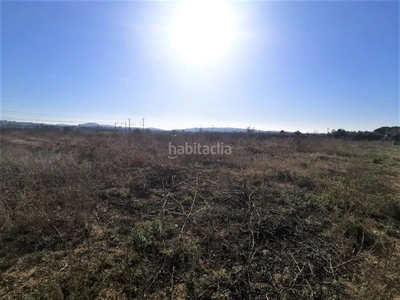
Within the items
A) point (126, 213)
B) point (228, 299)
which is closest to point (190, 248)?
point (228, 299)

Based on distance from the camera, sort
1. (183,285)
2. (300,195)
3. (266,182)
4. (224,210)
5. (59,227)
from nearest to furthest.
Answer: (183,285), (59,227), (224,210), (300,195), (266,182)

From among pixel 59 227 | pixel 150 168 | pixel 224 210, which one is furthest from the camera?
pixel 150 168

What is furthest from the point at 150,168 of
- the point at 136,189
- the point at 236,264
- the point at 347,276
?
the point at 347,276

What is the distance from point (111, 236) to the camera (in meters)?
3.41

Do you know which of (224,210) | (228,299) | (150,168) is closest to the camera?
(228,299)

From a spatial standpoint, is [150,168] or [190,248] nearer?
[190,248]

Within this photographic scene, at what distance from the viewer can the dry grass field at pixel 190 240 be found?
2.43m

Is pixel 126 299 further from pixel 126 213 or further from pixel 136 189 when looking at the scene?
pixel 136 189

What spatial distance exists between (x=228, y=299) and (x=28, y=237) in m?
2.97

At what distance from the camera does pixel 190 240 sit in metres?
3.35

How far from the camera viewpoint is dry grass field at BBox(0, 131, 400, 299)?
2434mm

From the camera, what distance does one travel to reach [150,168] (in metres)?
7.78

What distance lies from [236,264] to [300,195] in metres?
3.12

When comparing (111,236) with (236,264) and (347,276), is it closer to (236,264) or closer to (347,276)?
(236,264)
